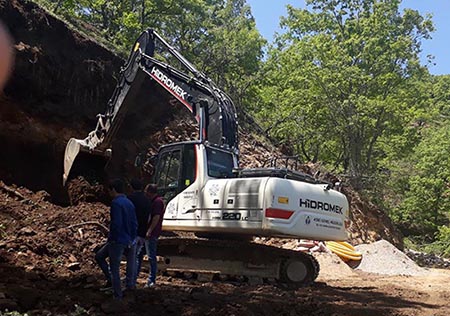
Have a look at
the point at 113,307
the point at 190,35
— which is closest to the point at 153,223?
the point at 113,307

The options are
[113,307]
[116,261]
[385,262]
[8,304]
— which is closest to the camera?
[8,304]

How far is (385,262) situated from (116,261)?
35.5 feet

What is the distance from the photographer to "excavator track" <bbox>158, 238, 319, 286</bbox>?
30.6ft

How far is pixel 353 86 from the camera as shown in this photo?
23.8 metres

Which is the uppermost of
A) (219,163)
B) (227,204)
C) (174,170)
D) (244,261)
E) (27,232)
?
(219,163)

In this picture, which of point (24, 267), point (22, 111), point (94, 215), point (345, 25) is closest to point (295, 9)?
point (345, 25)

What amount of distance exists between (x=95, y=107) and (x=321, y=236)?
9.11m

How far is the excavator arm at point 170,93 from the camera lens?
33.1ft

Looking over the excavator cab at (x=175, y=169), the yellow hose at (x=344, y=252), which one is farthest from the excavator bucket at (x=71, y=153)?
the yellow hose at (x=344, y=252)

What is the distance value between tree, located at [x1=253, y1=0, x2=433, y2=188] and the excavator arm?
42.0 feet

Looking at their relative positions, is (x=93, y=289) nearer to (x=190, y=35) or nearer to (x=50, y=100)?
(x=50, y=100)

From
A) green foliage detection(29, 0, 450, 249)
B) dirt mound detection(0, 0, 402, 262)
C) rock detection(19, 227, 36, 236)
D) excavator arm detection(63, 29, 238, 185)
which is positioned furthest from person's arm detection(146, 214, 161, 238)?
green foliage detection(29, 0, 450, 249)

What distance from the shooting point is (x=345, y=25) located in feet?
89.0

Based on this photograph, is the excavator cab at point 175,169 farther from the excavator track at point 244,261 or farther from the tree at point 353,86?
the tree at point 353,86
